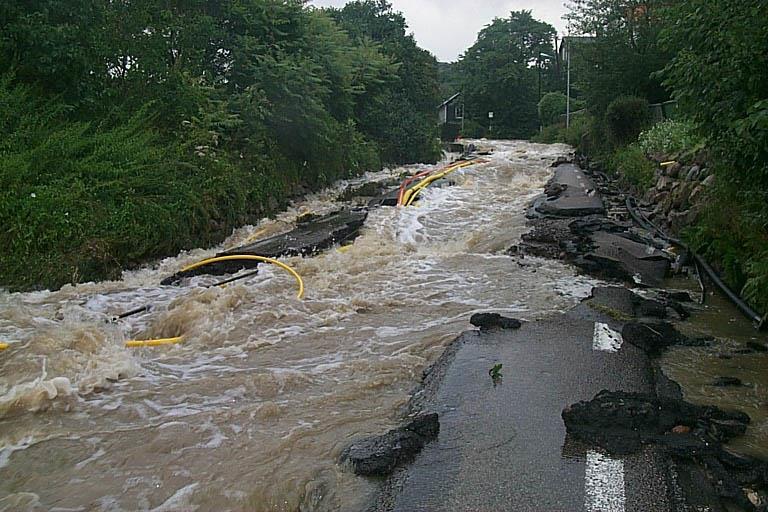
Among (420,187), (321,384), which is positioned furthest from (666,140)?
(321,384)

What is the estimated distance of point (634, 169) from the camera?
15.5 metres

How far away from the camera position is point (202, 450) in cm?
411

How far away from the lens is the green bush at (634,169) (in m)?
14.2

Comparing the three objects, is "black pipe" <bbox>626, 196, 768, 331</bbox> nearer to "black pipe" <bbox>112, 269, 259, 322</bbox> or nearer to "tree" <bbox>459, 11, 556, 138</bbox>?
"black pipe" <bbox>112, 269, 259, 322</bbox>

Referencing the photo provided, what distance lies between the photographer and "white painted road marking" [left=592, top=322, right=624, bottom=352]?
18.3 feet

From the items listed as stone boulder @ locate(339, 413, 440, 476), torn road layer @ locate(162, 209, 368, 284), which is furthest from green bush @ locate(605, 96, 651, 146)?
stone boulder @ locate(339, 413, 440, 476)

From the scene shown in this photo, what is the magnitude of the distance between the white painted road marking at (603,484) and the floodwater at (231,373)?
1131 millimetres

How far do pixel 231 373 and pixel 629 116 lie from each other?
1758cm

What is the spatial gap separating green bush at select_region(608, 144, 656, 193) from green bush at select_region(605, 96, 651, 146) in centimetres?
110

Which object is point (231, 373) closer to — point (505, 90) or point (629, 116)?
point (629, 116)

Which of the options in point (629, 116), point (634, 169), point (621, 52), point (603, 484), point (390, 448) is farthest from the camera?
point (621, 52)

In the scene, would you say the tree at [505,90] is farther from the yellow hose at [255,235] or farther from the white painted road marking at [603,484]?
the white painted road marking at [603,484]

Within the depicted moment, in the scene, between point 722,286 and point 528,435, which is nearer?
point 528,435

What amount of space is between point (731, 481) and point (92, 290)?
730 centimetres
